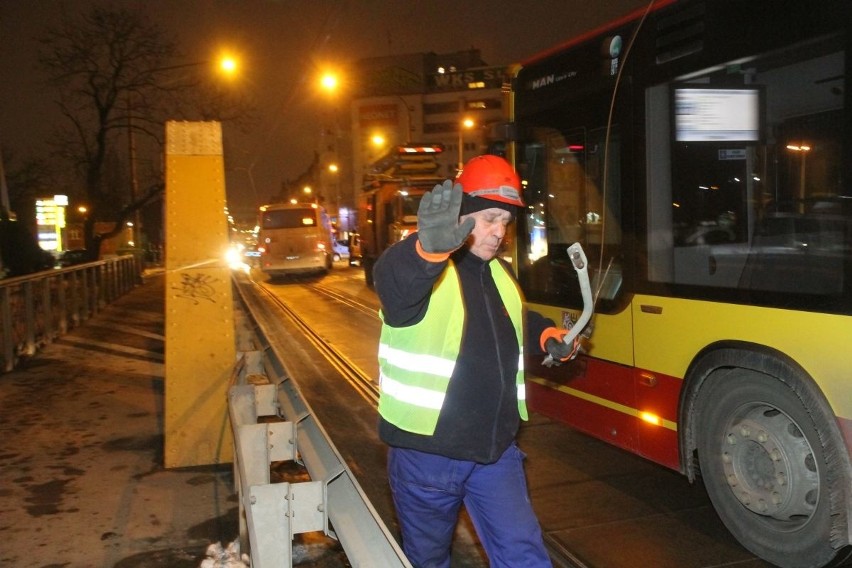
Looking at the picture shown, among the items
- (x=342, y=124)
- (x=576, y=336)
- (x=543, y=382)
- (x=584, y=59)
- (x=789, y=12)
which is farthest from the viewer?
(x=342, y=124)

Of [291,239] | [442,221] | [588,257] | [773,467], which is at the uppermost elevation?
[291,239]

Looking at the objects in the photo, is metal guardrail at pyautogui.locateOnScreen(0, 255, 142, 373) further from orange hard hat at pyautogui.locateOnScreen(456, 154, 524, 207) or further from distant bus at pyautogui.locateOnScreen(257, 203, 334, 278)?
distant bus at pyautogui.locateOnScreen(257, 203, 334, 278)

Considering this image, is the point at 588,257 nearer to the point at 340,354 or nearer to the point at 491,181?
the point at 491,181

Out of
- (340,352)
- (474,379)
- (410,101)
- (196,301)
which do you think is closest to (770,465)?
(474,379)

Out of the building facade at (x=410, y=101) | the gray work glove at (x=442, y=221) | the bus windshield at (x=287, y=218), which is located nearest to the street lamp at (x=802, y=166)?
the gray work glove at (x=442, y=221)

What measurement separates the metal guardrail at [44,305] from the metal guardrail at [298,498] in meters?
7.56

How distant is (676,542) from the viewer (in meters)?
4.87

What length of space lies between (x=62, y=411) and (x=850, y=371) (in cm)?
773

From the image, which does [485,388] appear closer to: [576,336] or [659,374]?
[576,336]

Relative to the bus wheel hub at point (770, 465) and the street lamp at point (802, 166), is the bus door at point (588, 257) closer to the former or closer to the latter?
the bus wheel hub at point (770, 465)

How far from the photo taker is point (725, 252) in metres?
5.04

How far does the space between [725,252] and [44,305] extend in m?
11.8

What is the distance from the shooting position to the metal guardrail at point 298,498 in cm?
303

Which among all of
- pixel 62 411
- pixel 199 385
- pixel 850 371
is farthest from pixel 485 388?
pixel 62 411
